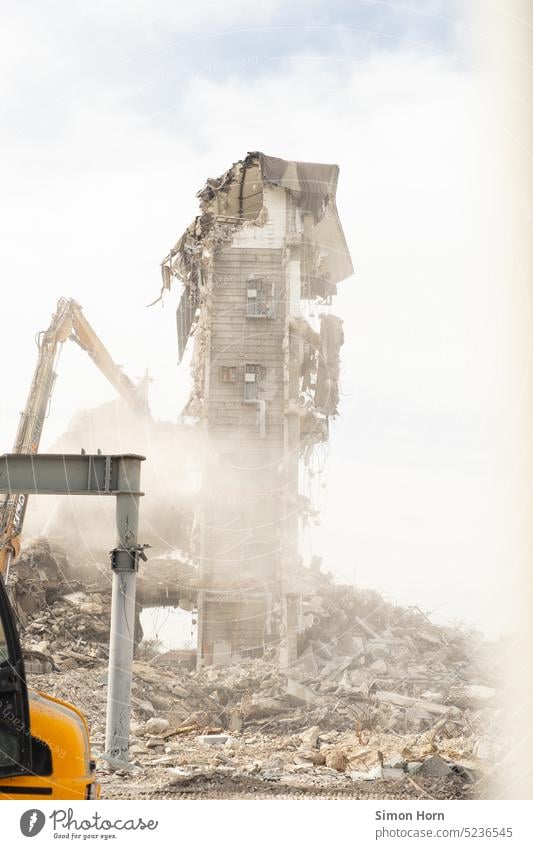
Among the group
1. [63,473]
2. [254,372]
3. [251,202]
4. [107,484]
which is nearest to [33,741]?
[107,484]

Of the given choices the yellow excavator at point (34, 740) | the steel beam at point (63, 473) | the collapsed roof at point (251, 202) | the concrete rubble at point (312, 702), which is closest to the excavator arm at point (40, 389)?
the concrete rubble at point (312, 702)

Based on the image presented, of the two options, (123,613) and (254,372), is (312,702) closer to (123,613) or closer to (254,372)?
(123,613)

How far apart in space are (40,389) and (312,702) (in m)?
9.61

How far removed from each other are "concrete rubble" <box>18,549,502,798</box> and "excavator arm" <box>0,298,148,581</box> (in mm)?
2647

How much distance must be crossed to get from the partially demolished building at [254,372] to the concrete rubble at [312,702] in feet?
5.64

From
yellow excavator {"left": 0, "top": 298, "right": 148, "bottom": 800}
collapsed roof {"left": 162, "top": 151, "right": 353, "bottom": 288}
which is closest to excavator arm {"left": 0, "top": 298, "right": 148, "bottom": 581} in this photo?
collapsed roof {"left": 162, "top": 151, "right": 353, "bottom": 288}

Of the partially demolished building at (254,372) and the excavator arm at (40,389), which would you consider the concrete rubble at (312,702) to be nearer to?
the partially demolished building at (254,372)

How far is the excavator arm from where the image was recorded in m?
17.8

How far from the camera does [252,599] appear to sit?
24.2 metres
